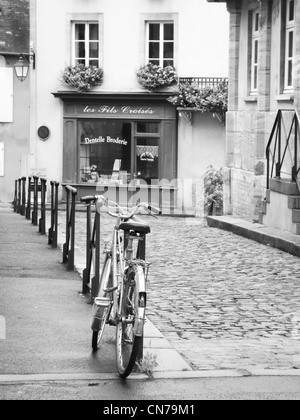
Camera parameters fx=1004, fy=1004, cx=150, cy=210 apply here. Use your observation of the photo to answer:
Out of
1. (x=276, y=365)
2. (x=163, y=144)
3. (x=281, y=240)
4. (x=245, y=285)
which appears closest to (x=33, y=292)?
(x=245, y=285)

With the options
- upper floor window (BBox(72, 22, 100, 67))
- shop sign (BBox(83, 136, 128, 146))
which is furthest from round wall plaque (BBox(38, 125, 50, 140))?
upper floor window (BBox(72, 22, 100, 67))

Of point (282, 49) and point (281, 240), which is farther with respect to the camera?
point (282, 49)

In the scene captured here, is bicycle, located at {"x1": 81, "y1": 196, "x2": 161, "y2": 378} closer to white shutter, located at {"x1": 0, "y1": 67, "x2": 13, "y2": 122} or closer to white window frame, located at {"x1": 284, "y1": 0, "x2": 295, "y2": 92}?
white window frame, located at {"x1": 284, "y1": 0, "x2": 295, "y2": 92}

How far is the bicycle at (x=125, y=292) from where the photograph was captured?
20.9 feet

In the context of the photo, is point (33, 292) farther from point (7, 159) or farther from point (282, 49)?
point (7, 159)

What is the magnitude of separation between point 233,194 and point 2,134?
1635 centimetres

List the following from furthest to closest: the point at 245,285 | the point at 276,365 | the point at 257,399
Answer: the point at 245,285
the point at 276,365
the point at 257,399

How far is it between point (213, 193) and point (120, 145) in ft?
24.6

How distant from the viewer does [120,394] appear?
240 inches

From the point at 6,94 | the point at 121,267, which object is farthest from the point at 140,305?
the point at 6,94

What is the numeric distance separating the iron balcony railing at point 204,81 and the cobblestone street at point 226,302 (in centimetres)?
1651

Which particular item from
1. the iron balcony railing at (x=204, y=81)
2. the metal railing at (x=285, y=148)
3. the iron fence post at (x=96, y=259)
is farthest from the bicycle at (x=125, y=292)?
the iron balcony railing at (x=204, y=81)

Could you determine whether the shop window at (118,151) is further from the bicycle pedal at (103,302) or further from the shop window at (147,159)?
the bicycle pedal at (103,302)

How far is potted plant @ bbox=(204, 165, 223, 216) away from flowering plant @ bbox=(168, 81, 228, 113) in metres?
4.40
